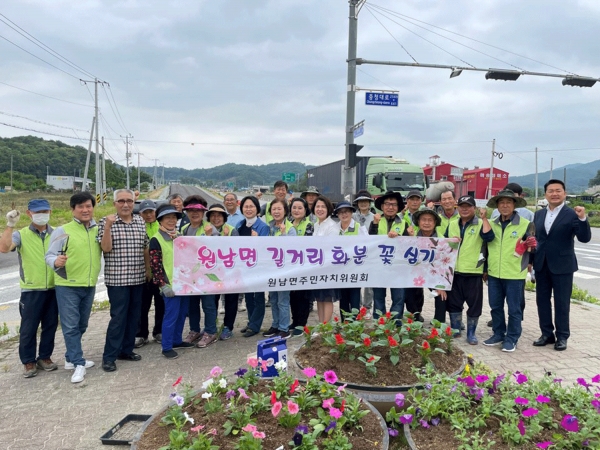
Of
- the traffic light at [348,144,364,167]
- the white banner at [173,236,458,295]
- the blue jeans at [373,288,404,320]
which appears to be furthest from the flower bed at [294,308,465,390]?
the traffic light at [348,144,364,167]

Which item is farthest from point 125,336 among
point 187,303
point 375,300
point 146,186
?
point 146,186

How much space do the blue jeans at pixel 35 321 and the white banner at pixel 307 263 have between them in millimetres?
1320

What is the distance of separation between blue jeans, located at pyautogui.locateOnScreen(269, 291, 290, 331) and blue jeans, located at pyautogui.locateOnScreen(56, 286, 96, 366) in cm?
218

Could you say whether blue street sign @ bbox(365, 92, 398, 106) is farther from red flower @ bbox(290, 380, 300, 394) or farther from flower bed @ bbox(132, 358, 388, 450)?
red flower @ bbox(290, 380, 300, 394)

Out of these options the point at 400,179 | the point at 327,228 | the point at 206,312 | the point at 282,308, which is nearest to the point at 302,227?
the point at 327,228

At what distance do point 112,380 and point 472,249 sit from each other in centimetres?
443

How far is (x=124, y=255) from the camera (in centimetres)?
430

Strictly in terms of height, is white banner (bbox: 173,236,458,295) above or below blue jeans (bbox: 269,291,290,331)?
above

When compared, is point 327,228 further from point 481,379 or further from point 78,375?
point 78,375

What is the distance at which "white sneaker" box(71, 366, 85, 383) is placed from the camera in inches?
161

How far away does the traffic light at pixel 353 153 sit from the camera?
32.2 feet

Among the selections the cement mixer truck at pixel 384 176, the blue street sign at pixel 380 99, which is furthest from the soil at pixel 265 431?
the cement mixer truck at pixel 384 176

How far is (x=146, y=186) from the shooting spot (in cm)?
10012

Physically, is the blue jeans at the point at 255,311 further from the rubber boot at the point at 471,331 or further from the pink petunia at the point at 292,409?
the pink petunia at the point at 292,409
